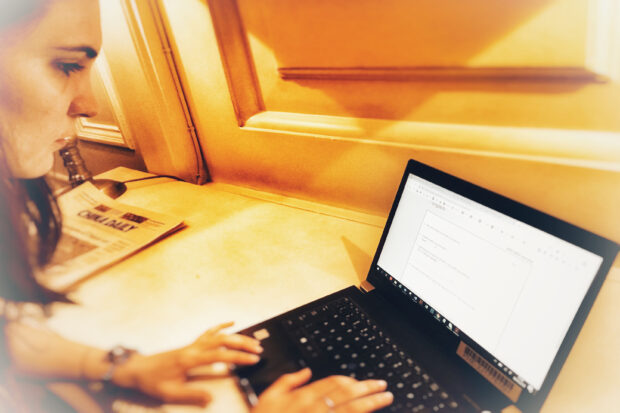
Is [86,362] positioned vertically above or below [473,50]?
below

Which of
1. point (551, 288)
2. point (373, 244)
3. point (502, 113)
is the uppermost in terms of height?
point (502, 113)

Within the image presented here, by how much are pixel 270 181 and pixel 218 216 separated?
0.57 ft

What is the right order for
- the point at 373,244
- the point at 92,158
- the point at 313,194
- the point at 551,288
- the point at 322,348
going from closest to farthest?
the point at 551,288 < the point at 322,348 < the point at 373,244 < the point at 313,194 < the point at 92,158

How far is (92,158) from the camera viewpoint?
1488mm

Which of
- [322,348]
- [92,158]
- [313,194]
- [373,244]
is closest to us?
[322,348]

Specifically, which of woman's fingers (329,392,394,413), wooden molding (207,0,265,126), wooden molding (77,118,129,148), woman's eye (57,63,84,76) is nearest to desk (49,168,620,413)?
woman's fingers (329,392,394,413)

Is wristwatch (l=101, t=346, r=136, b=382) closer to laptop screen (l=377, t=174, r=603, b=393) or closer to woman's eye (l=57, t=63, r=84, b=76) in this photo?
laptop screen (l=377, t=174, r=603, b=393)

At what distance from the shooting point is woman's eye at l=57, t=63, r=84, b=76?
0.71 metres

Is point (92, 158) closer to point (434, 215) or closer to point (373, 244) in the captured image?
point (373, 244)

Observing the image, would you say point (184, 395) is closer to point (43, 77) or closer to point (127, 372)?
point (127, 372)

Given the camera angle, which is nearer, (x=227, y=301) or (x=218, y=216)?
(x=227, y=301)

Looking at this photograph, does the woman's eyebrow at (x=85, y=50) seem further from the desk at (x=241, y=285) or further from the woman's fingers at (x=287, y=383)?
the woman's fingers at (x=287, y=383)

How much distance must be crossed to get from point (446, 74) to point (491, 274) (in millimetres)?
343

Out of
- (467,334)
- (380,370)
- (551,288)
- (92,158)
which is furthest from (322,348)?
(92,158)
